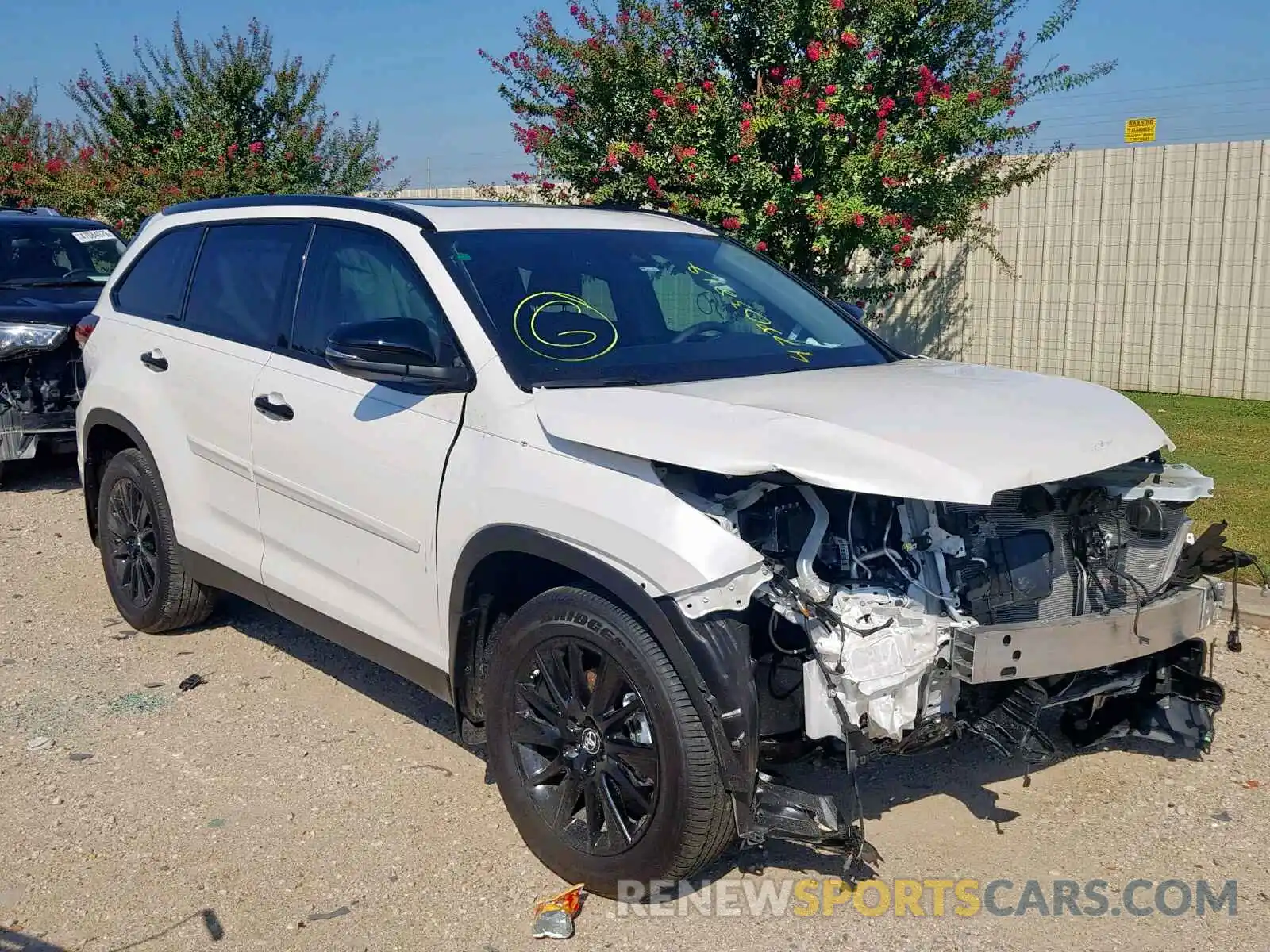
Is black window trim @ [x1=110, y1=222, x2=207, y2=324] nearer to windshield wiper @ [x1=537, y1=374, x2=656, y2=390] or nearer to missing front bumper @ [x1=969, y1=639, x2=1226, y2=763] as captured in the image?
windshield wiper @ [x1=537, y1=374, x2=656, y2=390]

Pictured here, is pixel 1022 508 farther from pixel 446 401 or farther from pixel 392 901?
pixel 392 901

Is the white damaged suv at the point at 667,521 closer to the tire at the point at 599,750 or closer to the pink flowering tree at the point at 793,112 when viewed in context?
the tire at the point at 599,750

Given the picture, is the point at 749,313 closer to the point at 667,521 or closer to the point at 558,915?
the point at 667,521

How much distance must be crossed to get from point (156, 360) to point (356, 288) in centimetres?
142

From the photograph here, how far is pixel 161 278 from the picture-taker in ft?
19.0

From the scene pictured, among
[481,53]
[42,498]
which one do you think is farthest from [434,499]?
[481,53]

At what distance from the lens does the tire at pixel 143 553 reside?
564cm

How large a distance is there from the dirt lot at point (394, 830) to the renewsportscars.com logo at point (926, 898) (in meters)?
0.02

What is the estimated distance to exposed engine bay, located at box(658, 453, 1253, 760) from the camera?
3297 mm

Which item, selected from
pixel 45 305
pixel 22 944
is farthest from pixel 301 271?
pixel 45 305

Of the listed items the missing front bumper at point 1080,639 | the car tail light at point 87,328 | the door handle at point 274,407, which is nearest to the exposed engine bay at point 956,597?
the missing front bumper at point 1080,639

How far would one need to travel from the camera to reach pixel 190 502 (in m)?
5.35

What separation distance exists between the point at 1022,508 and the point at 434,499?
1.77 meters

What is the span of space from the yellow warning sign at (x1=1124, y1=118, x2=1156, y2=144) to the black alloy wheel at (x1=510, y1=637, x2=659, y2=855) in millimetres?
10747
